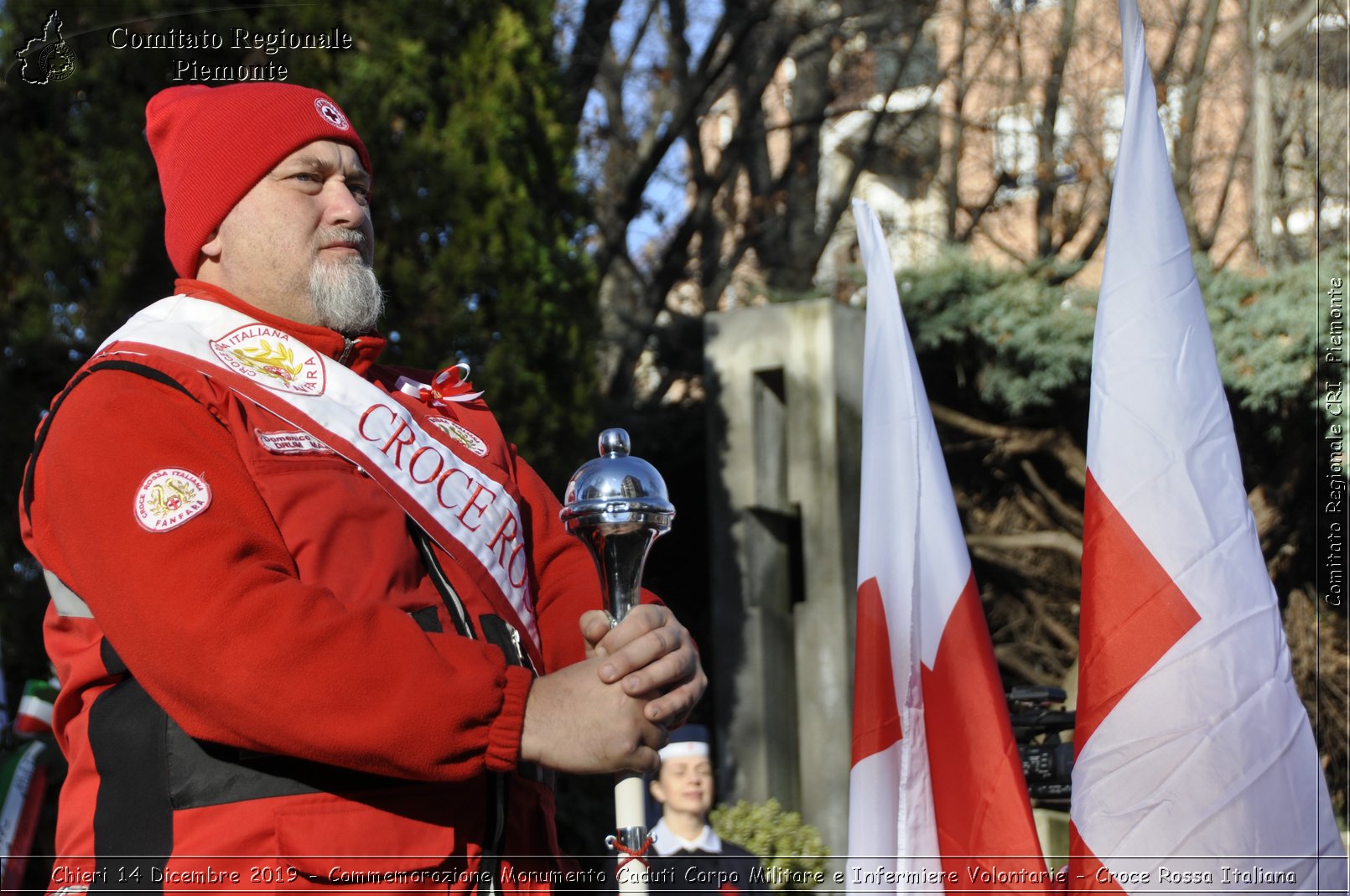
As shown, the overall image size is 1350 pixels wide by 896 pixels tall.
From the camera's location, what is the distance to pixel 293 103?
2.55 m

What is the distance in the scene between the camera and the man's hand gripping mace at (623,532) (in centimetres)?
194

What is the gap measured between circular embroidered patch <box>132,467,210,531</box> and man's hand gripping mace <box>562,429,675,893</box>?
0.49 m

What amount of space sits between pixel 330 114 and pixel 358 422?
27.3 inches

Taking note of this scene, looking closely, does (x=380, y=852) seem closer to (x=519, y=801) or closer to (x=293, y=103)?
(x=519, y=801)

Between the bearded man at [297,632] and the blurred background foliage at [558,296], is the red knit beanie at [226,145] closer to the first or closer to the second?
the bearded man at [297,632]

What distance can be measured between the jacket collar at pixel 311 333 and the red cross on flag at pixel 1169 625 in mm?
1695

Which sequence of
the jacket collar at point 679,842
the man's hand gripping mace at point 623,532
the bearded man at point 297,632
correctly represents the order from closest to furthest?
the bearded man at point 297,632, the man's hand gripping mace at point 623,532, the jacket collar at point 679,842

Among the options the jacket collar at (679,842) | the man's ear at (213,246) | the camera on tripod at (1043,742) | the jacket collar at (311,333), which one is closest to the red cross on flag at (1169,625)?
the camera on tripod at (1043,742)

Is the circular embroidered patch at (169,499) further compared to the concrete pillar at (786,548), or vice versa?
the concrete pillar at (786,548)

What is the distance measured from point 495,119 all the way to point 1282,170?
20.7 ft

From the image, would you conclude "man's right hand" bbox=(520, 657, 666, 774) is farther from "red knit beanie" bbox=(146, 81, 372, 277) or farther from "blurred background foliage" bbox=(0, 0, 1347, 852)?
"blurred background foliage" bbox=(0, 0, 1347, 852)

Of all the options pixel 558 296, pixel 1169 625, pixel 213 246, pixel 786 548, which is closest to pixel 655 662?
pixel 213 246

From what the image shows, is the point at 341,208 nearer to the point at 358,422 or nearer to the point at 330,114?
the point at 330,114

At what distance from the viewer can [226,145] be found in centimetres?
252
